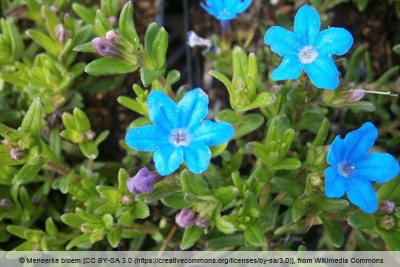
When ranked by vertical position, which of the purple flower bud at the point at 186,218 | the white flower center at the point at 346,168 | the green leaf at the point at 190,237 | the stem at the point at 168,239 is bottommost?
the stem at the point at 168,239

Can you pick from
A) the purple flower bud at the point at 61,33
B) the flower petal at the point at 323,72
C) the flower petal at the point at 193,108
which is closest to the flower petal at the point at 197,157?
the flower petal at the point at 193,108

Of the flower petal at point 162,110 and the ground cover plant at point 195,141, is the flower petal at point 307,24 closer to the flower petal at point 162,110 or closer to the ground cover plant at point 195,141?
the ground cover plant at point 195,141

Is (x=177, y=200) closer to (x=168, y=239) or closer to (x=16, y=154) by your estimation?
(x=168, y=239)

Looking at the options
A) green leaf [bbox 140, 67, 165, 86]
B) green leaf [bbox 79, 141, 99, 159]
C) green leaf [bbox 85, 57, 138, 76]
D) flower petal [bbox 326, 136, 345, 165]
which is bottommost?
green leaf [bbox 79, 141, 99, 159]

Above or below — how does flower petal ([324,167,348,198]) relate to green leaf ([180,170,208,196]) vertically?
above

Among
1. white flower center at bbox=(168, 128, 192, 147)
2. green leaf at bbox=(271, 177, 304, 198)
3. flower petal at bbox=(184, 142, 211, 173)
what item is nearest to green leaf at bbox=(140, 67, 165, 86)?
white flower center at bbox=(168, 128, 192, 147)

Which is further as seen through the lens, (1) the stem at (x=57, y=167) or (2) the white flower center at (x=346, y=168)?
(1) the stem at (x=57, y=167)

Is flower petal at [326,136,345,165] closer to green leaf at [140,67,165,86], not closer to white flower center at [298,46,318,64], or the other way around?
white flower center at [298,46,318,64]
